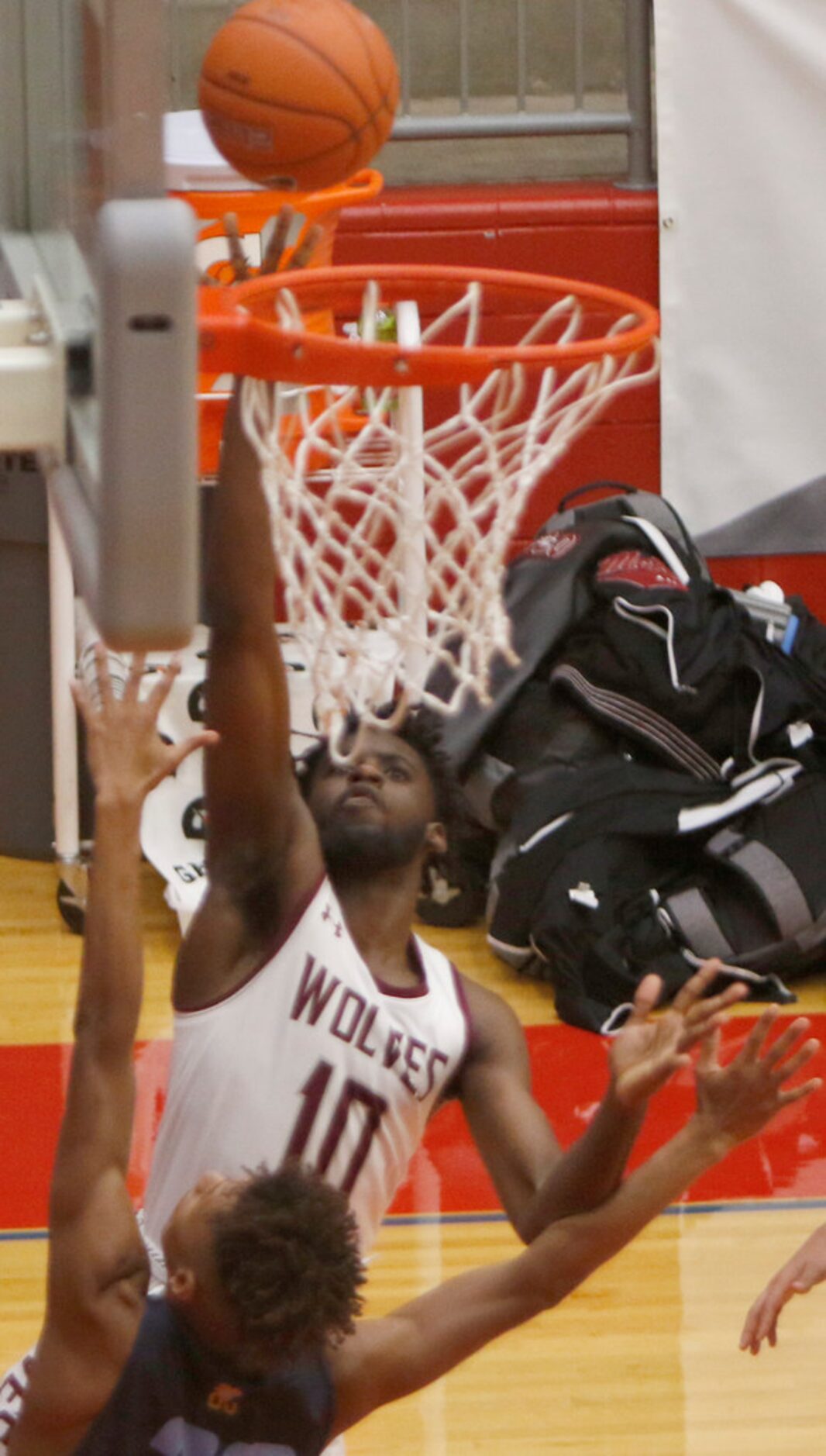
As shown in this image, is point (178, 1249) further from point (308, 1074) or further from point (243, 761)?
point (243, 761)

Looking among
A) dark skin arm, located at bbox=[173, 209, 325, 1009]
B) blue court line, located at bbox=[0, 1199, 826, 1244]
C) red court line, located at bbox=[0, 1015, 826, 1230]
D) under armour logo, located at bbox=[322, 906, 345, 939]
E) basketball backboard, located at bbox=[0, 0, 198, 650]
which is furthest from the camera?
red court line, located at bbox=[0, 1015, 826, 1230]

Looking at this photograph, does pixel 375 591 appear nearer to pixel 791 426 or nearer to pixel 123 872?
pixel 123 872

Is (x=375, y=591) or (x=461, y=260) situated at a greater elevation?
(x=375, y=591)

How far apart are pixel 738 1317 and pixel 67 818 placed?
2.83 meters

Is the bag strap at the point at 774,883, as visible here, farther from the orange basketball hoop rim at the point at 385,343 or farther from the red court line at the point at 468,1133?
the orange basketball hoop rim at the point at 385,343

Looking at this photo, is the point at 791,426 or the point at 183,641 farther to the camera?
the point at 791,426

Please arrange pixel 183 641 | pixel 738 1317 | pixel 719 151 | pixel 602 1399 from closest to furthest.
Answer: pixel 183 641
pixel 602 1399
pixel 738 1317
pixel 719 151

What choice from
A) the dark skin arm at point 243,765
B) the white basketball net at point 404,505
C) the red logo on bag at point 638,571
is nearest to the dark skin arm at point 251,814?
the dark skin arm at point 243,765

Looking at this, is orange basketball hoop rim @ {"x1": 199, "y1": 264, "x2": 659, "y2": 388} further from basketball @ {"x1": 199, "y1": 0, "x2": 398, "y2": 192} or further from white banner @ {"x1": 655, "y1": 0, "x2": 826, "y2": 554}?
white banner @ {"x1": 655, "y1": 0, "x2": 826, "y2": 554}

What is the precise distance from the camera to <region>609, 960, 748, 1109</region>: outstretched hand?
Result: 7.74ft

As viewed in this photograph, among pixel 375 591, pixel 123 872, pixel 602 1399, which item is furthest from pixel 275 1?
pixel 602 1399

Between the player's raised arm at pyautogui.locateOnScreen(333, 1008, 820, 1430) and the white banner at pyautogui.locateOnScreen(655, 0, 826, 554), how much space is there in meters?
4.21

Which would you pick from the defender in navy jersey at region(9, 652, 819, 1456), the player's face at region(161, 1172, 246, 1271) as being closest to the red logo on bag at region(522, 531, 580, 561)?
the defender in navy jersey at region(9, 652, 819, 1456)

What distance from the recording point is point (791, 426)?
6562 mm
